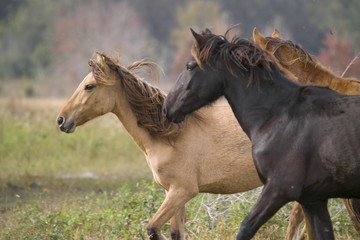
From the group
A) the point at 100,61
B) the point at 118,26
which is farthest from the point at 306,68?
the point at 118,26

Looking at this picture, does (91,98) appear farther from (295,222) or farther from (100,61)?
(295,222)

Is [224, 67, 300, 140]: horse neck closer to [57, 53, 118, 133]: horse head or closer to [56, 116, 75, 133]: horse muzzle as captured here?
[57, 53, 118, 133]: horse head

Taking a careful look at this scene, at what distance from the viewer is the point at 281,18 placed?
1555 inches

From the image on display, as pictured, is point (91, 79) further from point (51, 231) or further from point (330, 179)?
point (330, 179)

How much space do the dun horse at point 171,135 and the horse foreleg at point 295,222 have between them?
0.56 meters

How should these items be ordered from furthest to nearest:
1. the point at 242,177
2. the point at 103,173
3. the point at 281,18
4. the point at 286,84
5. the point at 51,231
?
1. the point at 281,18
2. the point at 103,173
3. the point at 51,231
4. the point at 242,177
5. the point at 286,84

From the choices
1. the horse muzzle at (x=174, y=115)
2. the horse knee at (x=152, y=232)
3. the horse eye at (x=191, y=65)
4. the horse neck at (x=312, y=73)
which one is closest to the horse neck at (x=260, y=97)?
the horse eye at (x=191, y=65)

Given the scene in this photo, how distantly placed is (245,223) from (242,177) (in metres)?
1.53

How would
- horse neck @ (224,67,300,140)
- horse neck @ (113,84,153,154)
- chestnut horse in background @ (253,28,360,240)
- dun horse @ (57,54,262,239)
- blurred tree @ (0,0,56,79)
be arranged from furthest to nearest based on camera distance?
blurred tree @ (0,0,56,79), horse neck @ (113,84,153,154), dun horse @ (57,54,262,239), chestnut horse in background @ (253,28,360,240), horse neck @ (224,67,300,140)

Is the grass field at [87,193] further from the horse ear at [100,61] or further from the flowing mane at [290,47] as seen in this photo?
the flowing mane at [290,47]

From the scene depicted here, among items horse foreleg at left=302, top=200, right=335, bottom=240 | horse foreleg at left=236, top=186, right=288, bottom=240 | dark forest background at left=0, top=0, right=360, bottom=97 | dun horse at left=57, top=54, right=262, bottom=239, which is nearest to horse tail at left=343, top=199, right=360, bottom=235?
horse foreleg at left=302, top=200, right=335, bottom=240

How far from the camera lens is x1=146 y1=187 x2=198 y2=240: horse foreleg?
5.46 m

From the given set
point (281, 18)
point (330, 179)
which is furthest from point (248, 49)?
point (281, 18)

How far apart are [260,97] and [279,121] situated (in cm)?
27
